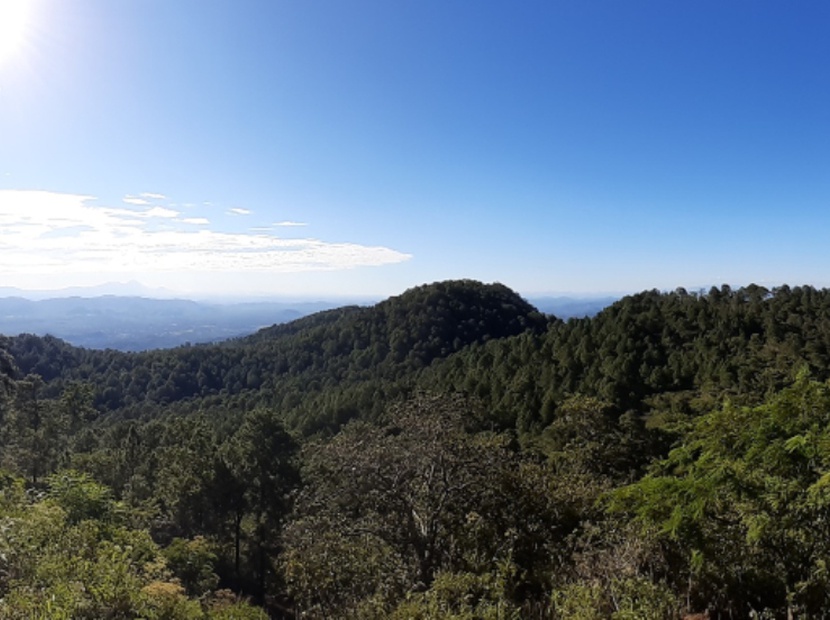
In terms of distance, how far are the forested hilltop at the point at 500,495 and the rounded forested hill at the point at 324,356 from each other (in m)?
36.9

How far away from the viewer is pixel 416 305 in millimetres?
94125

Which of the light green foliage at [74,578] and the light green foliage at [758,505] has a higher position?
the light green foliage at [758,505]

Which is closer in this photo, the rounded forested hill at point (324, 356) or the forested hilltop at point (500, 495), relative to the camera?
the forested hilltop at point (500, 495)

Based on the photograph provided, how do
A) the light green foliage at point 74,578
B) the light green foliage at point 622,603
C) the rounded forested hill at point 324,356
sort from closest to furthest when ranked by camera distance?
the light green foliage at point 622,603 < the light green foliage at point 74,578 < the rounded forested hill at point 324,356

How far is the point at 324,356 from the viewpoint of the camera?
305 ft

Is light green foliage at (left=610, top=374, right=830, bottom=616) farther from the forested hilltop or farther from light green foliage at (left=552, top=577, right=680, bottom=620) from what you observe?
light green foliage at (left=552, top=577, right=680, bottom=620)

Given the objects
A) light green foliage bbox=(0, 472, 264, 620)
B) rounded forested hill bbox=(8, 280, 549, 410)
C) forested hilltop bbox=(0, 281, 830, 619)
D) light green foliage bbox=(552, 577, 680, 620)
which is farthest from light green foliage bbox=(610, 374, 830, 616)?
rounded forested hill bbox=(8, 280, 549, 410)

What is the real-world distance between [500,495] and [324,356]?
3177 inches

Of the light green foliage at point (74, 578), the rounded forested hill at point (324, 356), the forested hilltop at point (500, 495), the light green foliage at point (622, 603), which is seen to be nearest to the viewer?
the light green foliage at point (622, 603)

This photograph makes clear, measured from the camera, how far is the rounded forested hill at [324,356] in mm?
85562

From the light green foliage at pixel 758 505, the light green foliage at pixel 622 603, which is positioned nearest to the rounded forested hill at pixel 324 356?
the light green foliage at pixel 758 505

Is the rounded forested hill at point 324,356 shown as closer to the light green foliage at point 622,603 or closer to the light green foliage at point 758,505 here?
the light green foliage at point 758,505

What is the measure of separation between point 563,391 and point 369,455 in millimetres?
25508

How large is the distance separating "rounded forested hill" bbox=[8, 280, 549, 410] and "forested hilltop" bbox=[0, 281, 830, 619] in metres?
36.9
